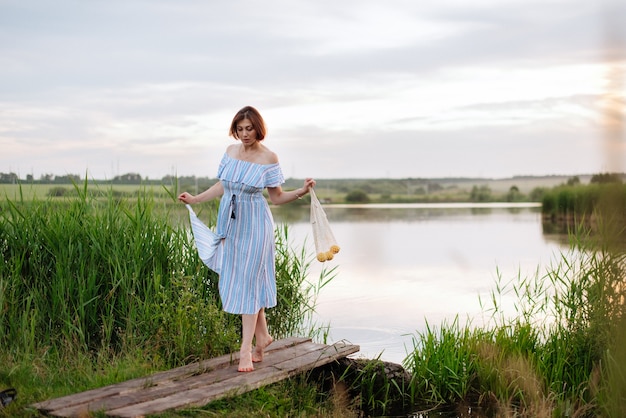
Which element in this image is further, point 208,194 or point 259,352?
point 208,194

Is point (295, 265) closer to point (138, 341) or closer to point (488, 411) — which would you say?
point (138, 341)

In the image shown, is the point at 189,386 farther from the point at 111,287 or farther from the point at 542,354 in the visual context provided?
the point at 542,354

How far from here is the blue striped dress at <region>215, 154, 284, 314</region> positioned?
4.96m

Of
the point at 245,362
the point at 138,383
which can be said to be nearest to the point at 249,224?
the point at 245,362

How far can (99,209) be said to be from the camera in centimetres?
638

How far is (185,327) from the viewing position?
5.36 meters

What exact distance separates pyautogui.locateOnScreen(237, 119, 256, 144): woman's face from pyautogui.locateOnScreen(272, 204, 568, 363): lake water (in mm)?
1043

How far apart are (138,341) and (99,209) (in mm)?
1362

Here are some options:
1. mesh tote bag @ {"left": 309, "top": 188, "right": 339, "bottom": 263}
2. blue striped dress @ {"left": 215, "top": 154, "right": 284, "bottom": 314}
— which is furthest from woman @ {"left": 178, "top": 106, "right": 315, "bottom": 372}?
mesh tote bag @ {"left": 309, "top": 188, "right": 339, "bottom": 263}

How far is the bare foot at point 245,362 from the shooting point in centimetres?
480

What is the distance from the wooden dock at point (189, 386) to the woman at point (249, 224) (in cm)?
25

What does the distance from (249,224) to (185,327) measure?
1.01 meters

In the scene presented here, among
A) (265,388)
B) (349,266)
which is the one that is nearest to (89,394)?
(265,388)

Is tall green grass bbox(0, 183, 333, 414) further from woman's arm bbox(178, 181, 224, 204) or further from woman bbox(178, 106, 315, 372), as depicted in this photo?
woman's arm bbox(178, 181, 224, 204)
